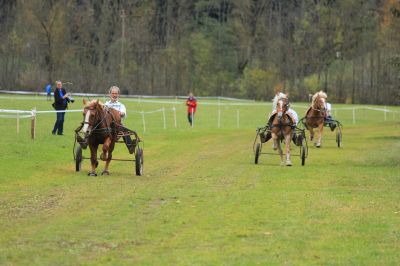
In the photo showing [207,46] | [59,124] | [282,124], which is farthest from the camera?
[207,46]

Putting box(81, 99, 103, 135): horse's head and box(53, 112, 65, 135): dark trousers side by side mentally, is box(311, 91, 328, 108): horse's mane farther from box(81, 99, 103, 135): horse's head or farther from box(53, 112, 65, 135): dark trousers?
box(81, 99, 103, 135): horse's head

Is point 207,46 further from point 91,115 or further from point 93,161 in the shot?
point 91,115

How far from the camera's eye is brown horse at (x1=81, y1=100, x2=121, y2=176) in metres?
19.1

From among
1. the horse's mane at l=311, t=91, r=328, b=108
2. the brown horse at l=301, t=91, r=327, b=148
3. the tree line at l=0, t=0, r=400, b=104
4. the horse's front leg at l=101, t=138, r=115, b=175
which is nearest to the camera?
the horse's front leg at l=101, t=138, r=115, b=175

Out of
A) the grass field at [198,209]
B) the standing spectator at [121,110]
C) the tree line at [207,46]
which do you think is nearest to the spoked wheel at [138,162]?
the grass field at [198,209]

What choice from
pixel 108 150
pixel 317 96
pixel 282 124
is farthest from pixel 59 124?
pixel 108 150

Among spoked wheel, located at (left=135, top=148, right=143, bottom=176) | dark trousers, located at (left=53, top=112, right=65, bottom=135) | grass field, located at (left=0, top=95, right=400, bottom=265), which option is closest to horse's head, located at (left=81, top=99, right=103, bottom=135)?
grass field, located at (left=0, top=95, right=400, bottom=265)

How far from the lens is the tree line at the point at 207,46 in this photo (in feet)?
287

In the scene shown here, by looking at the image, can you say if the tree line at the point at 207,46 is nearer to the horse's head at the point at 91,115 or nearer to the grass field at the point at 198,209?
the grass field at the point at 198,209

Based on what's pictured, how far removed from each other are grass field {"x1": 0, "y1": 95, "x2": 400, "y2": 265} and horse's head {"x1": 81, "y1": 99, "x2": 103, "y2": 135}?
1128 mm

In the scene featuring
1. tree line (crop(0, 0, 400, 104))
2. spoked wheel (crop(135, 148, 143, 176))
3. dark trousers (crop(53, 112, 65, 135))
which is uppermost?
tree line (crop(0, 0, 400, 104))

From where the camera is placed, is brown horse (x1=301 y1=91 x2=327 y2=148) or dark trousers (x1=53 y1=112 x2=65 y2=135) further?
brown horse (x1=301 y1=91 x2=327 y2=148)

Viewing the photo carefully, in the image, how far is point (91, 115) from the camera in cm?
1909

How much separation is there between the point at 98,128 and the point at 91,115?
36 centimetres
